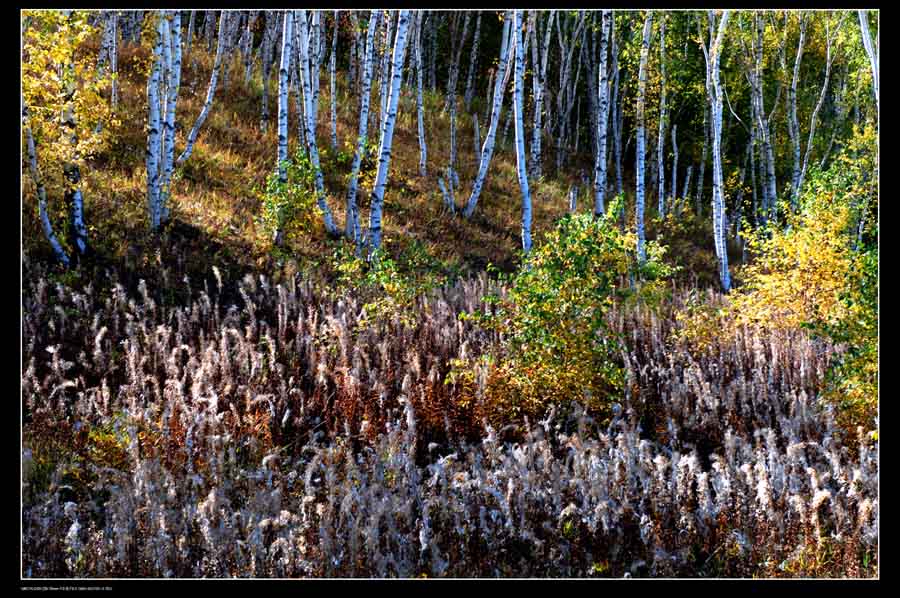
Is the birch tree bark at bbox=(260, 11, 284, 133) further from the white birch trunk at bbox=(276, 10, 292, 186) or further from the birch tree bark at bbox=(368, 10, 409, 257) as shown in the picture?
the birch tree bark at bbox=(368, 10, 409, 257)

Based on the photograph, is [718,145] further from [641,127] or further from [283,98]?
[283,98]

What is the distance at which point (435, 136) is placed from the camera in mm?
22781

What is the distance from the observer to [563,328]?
230 inches

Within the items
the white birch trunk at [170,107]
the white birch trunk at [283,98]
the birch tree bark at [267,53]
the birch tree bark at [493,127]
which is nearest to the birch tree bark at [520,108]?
the birch tree bark at [493,127]

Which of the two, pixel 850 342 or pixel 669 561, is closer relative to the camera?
pixel 669 561

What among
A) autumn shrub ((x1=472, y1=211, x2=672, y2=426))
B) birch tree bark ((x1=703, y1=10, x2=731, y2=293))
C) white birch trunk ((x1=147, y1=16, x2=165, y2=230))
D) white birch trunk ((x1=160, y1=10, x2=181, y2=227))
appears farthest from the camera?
birch tree bark ((x1=703, y1=10, x2=731, y2=293))

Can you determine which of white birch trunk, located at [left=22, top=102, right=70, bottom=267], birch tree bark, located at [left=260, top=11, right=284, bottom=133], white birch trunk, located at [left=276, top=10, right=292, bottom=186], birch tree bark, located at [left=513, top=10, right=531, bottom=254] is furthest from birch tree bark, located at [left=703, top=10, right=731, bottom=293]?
white birch trunk, located at [left=22, top=102, right=70, bottom=267]

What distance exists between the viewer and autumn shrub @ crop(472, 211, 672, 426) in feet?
18.8

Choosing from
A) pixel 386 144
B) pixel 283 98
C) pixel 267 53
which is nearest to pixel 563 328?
pixel 386 144

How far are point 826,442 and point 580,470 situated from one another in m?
1.83

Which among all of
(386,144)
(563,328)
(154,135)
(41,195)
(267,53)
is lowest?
(563,328)
